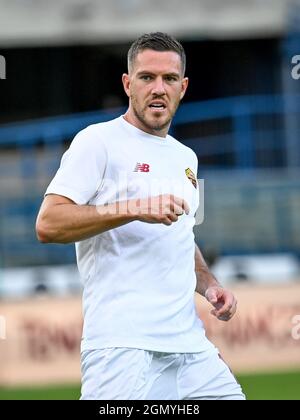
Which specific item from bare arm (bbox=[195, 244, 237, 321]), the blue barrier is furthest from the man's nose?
the blue barrier

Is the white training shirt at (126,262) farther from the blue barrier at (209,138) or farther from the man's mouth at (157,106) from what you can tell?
the blue barrier at (209,138)

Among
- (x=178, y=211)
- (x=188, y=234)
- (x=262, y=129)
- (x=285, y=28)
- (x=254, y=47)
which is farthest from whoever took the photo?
(x=254, y=47)

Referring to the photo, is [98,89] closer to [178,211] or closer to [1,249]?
[1,249]

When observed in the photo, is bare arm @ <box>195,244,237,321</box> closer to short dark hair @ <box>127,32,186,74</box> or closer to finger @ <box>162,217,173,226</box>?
finger @ <box>162,217,173,226</box>

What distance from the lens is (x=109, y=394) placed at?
4.73 metres

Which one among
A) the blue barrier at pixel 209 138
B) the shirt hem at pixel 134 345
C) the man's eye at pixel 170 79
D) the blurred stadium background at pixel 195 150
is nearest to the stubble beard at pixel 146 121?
the man's eye at pixel 170 79

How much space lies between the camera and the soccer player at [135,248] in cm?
463

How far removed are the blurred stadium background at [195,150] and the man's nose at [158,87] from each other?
16.2 ft

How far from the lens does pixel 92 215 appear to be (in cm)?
454

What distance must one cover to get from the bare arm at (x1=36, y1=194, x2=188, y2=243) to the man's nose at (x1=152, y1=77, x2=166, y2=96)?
0.50m

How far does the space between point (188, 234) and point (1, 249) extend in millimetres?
9342

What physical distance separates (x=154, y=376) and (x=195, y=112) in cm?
1174

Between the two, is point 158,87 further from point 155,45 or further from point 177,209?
point 177,209
